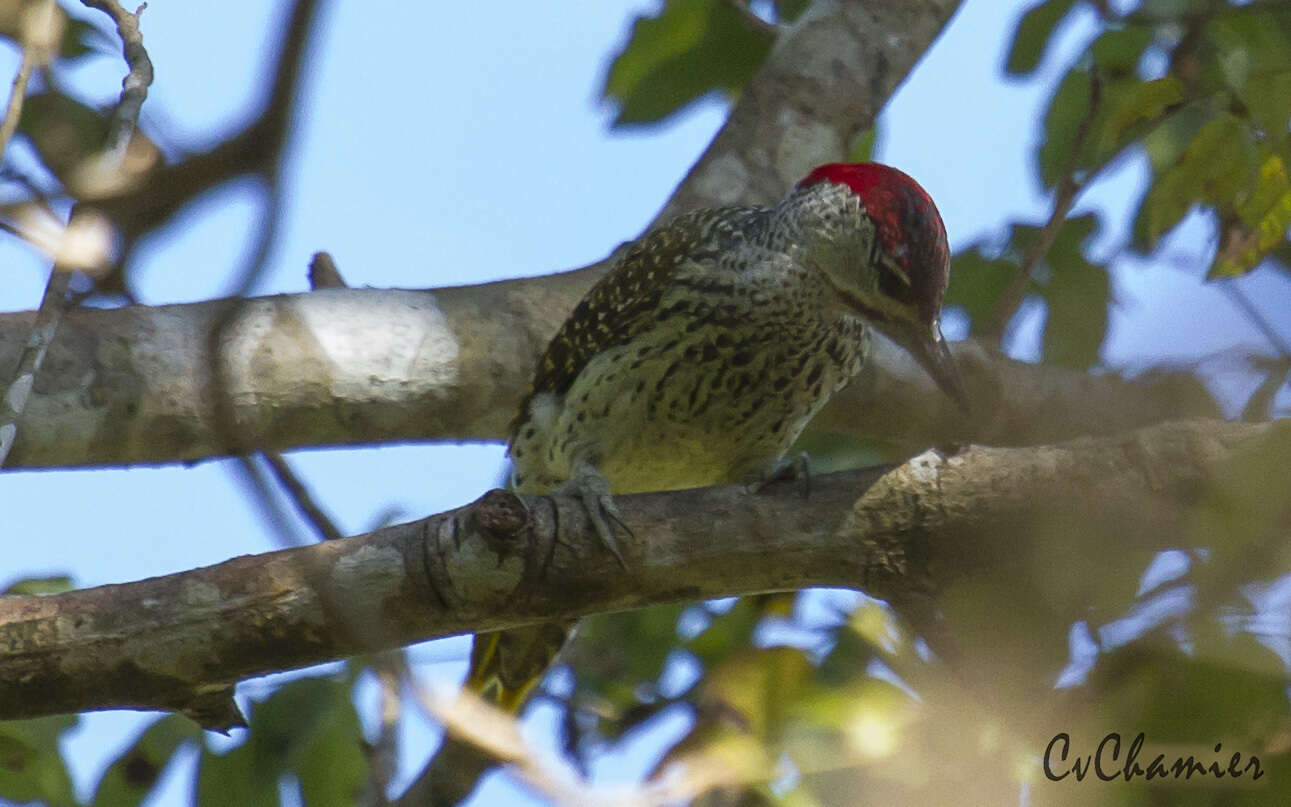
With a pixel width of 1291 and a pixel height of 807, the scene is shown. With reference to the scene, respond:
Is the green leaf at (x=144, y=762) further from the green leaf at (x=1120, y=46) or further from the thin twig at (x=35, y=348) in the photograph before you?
the green leaf at (x=1120, y=46)

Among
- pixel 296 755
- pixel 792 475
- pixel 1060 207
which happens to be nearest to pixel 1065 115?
pixel 1060 207

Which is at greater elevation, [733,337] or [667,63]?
[667,63]

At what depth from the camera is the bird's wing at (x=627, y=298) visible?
12.5 ft

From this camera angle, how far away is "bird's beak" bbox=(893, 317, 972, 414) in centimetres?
366

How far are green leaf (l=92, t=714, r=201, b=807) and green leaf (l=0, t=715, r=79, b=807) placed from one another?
11 cm

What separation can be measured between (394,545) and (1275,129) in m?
2.03

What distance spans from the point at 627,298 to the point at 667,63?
1130mm

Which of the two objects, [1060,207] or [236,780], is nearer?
[236,780]

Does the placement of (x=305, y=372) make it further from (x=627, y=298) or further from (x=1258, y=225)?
(x=1258, y=225)

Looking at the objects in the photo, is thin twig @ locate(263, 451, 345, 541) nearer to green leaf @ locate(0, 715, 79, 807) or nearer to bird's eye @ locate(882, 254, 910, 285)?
green leaf @ locate(0, 715, 79, 807)

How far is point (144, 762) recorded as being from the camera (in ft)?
10.3

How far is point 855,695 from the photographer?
6.82ft

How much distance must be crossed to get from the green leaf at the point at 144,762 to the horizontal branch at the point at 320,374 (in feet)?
2.07

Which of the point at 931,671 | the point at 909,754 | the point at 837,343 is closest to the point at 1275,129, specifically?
the point at 837,343
